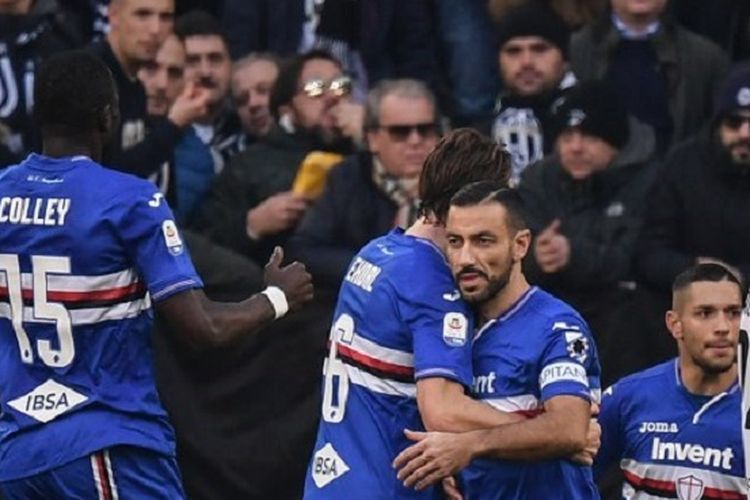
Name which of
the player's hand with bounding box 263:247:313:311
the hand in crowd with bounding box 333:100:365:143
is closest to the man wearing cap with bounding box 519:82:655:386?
the hand in crowd with bounding box 333:100:365:143

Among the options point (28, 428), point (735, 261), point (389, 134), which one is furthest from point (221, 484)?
point (28, 428)

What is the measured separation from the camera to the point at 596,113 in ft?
37.8

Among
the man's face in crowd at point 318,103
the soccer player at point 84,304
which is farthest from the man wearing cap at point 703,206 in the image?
the soccer player at point 84,304

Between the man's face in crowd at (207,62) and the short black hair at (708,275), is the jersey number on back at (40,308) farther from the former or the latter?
the man's face in crowd at (207,62)

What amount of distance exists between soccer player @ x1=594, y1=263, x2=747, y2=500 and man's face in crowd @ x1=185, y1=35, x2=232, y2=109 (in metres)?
4.05

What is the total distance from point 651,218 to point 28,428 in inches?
166

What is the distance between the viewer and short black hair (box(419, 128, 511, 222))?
769 centimetres

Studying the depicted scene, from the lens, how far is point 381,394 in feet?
25.3

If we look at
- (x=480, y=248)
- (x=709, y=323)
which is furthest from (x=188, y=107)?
(x=480, y=248)

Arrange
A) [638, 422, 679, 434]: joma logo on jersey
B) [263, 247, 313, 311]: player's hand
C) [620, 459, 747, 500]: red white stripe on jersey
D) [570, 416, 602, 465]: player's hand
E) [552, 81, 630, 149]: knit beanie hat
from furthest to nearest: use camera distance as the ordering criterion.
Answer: [552, 81, 630, 149]: knit beanie hat → [638, 422, 679, 434]: joma logo on jersey → [620, 459, 747, 500]: red white stripe on jersey → [263, 247, 313, 311]: player's hand → [570, 416, 602, 465]: player's hand

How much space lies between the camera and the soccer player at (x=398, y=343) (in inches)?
294

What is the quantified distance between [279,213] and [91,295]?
3815 millimetres

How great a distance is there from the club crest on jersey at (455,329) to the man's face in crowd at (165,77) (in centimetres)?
507

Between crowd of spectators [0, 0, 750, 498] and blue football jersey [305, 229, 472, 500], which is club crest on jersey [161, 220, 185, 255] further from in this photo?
crowd of spectators [0, 0, 750, 498]
